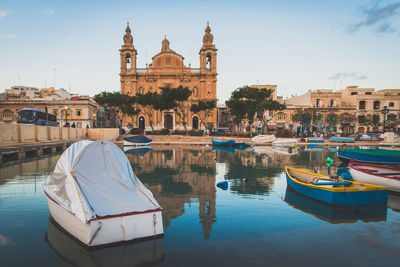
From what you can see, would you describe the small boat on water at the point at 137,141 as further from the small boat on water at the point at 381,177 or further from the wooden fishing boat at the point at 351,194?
the wooden fishing boat at the point at 351,194

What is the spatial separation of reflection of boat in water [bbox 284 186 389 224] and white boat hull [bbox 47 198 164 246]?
5.83m

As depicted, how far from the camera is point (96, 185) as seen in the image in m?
6.98

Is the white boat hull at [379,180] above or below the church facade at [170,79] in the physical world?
below

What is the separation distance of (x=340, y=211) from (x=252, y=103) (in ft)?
129

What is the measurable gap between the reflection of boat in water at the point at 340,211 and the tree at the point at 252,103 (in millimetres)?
36726

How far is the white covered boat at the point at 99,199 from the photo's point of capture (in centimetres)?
601

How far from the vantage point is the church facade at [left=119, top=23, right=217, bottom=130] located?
5838cm

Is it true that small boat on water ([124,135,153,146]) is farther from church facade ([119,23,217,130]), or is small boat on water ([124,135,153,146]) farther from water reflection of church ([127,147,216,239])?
church facade ([119,23,217,130])

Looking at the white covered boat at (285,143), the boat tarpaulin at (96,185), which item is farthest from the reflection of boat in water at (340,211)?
the white covered boat at (285,143)

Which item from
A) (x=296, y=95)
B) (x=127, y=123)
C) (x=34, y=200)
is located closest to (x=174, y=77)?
(x=127, y=123)

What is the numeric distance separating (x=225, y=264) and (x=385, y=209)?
7.53m

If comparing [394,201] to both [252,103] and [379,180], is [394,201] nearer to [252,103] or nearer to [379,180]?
[379,180]

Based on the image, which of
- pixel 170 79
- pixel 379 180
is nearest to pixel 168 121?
pixel 170 79

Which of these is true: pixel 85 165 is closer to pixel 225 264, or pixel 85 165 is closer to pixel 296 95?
pixel 225 264
